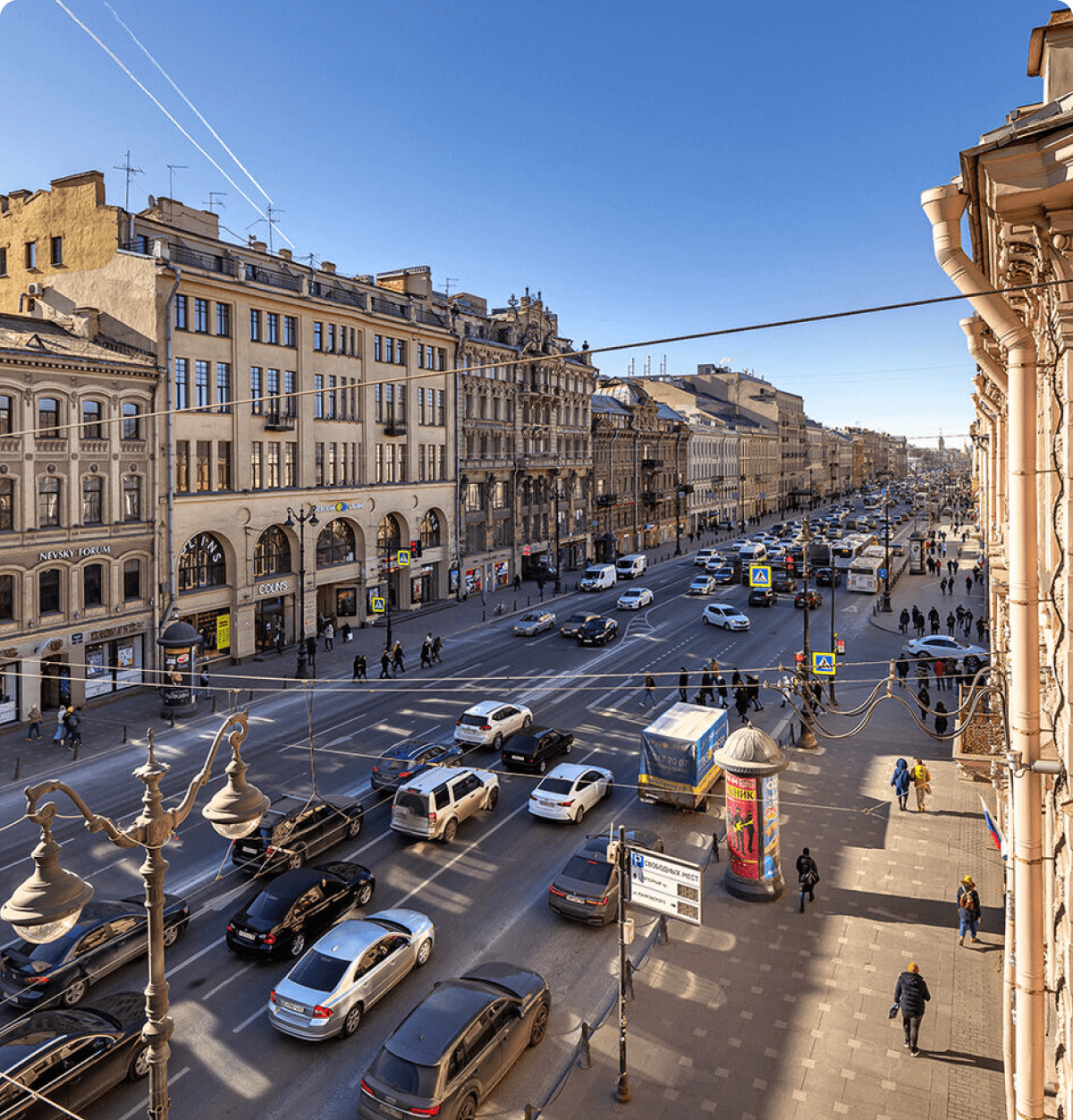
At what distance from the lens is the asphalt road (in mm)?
11742

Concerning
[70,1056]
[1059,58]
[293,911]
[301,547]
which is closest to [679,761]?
[293,911]

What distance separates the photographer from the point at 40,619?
28.8 metres

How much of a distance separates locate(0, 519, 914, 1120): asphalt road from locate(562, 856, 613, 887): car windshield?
871 mm

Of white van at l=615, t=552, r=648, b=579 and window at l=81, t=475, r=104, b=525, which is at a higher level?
window at l=81, t=475, r=104, b=525

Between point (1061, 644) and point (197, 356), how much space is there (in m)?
34.9

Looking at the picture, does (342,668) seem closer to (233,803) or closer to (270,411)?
(270,411)

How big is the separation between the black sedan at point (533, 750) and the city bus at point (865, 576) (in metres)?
41.0

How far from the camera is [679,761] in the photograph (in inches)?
810

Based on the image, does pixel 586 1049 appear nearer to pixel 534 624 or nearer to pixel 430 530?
pixel 534 624

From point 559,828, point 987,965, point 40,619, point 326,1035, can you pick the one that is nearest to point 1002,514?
point 987,965

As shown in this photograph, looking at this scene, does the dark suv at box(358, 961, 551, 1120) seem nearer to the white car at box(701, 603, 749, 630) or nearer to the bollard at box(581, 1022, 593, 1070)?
the bollard at box(581, 1022, 593, 1070)

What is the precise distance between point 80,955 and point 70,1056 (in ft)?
10.2

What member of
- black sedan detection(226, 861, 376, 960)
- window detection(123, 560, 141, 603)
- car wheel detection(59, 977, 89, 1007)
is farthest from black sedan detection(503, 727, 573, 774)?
window detection(123, 560, 141, 603)

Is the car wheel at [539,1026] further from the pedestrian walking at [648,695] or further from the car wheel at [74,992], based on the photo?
the pedestrian walking at [648,695]
